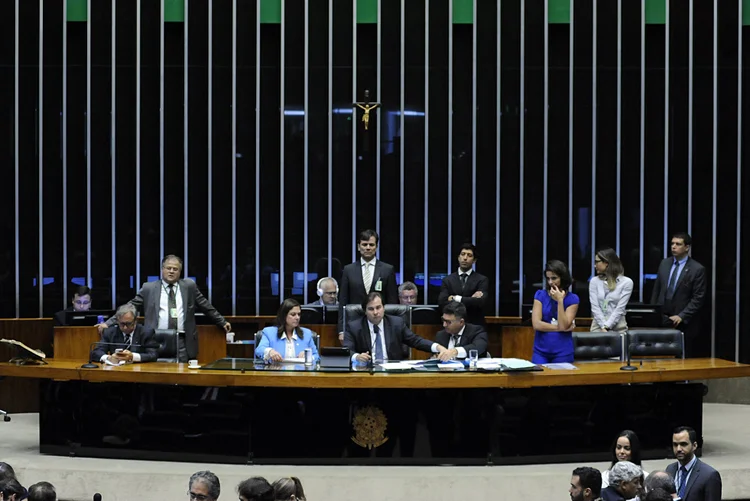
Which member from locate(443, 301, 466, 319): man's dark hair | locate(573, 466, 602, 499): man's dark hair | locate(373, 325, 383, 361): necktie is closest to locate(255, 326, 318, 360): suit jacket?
locate(373, 325, 383, 361): necktie

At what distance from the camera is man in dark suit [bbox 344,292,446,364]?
8.21m

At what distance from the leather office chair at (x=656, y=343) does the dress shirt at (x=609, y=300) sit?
0.55 m

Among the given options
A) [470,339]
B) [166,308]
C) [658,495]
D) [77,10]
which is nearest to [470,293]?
[470,339]

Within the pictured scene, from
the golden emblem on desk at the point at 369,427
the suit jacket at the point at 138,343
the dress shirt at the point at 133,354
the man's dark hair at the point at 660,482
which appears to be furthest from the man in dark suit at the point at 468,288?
the man's dark hair at the point at 660,482

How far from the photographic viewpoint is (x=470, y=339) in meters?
8.41

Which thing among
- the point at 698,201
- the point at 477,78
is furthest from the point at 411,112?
the point at 698,201

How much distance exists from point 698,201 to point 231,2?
4495mm

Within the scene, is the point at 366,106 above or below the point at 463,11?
below

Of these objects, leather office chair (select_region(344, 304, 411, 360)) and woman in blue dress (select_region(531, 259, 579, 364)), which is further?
leather office chair (select_region(344, 304, 411, 360))

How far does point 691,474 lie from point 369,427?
6.89ft

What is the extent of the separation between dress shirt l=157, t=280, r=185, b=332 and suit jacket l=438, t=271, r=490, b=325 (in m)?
1.98

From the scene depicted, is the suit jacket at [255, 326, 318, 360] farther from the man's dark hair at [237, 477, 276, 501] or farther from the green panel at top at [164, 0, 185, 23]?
the green panel at top at [164, 0, 185, 23]

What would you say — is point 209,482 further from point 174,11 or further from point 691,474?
point 174,11

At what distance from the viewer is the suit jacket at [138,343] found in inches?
332
